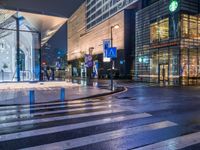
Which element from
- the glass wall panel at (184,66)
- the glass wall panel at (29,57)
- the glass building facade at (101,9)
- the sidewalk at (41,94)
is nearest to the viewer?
the sidewalk at (41,94)

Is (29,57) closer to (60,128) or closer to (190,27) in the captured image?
(190,27)

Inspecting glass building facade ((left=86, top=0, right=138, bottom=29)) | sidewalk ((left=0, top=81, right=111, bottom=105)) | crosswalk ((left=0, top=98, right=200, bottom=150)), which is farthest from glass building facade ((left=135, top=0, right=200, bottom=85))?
crosswalk ((left=0, top=98, right=200, bottom=150))

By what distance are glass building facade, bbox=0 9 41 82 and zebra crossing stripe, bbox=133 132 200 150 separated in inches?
1063

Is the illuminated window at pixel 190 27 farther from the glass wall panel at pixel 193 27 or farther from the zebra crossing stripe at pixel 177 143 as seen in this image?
the zebra crossing stripe at pixel 177 143

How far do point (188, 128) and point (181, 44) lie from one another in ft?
99.1

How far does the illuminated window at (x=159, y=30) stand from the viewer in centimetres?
3903

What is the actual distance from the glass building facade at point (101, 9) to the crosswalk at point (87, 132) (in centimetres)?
4566

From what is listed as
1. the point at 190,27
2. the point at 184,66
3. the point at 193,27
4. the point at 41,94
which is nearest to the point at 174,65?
the point at 184,66

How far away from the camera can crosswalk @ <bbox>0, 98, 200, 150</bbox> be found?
5.93 m

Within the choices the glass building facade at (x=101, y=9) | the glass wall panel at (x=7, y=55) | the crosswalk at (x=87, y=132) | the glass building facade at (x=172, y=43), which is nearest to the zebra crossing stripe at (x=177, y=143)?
the crosswalk at (x=87, y=132)

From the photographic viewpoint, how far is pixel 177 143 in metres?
6.09

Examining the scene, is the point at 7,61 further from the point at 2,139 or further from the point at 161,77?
the point at 2,139

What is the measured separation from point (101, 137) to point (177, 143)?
1878mm

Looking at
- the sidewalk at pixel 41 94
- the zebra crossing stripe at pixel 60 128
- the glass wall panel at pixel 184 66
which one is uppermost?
the glass wall panel at pixel 184 66
